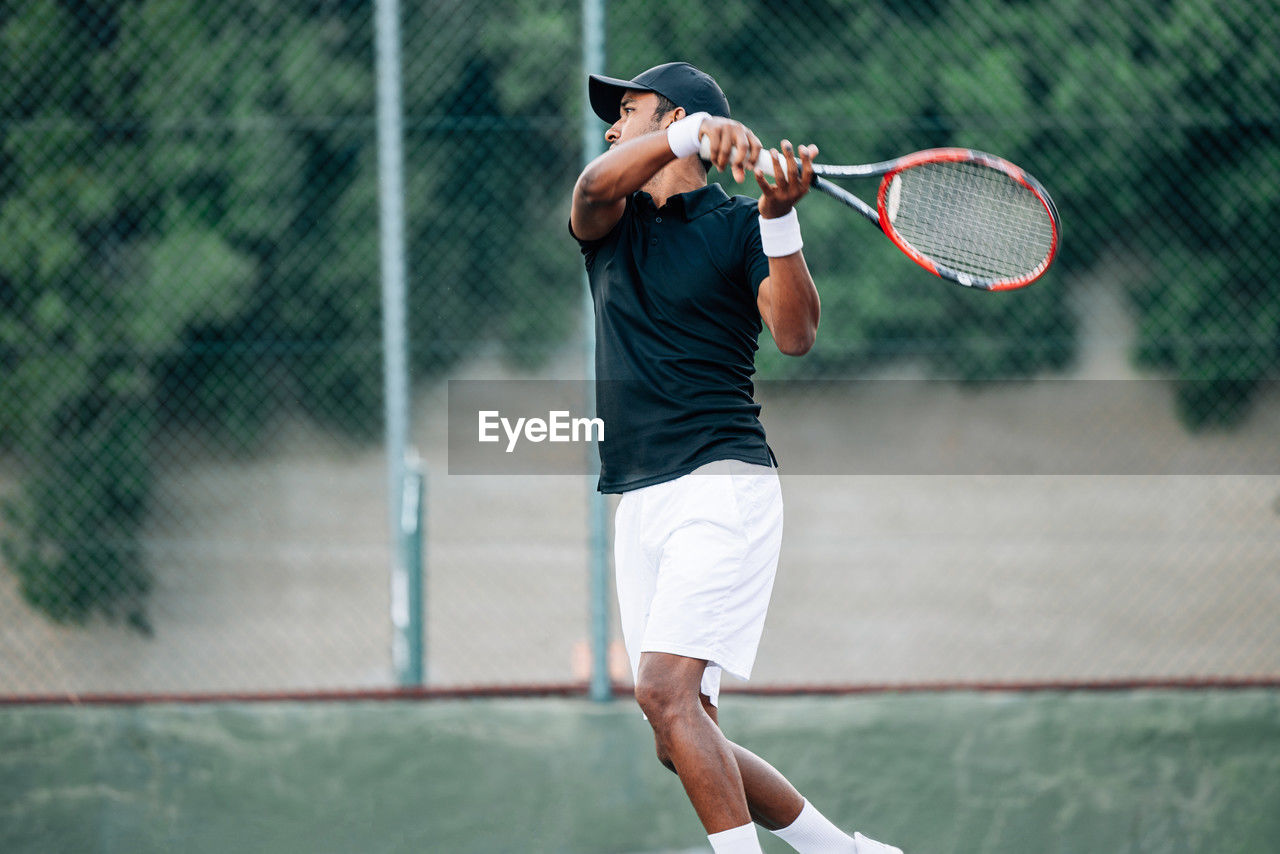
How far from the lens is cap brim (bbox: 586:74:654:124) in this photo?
8.49 feet

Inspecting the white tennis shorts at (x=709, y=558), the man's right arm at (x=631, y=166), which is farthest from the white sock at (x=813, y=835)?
the man's right arm at (x=631, y=166)

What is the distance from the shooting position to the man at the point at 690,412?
7.57 feet

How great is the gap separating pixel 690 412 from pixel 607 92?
786 millimetres

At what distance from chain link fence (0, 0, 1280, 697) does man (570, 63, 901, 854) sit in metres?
3.43

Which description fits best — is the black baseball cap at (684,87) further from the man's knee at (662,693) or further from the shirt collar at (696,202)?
the man's knee at (662,693)

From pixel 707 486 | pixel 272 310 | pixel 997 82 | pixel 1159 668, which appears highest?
pixel 997 82

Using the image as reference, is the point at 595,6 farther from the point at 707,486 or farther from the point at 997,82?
the point at 997,82

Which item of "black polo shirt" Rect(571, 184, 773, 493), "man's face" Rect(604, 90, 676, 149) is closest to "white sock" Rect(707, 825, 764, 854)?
"black polo shirt" Rect(571, 184, 773, 493)

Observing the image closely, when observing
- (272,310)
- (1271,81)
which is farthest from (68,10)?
(1271,81)

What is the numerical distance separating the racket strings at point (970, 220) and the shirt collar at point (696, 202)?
1.29 feet

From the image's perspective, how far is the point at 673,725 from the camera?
2.32 m

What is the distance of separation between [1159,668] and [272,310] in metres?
5.59

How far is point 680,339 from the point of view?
2447 mm

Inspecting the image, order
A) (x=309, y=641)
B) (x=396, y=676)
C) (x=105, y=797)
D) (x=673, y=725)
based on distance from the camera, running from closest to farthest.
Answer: (x=673, y=725) < (x=105, y=797) < (x=396, y=676) < (x=309, y=641)
